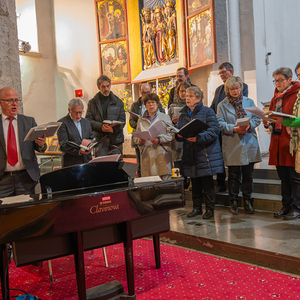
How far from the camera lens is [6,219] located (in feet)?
6.07

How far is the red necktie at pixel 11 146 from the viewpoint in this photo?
3004 mm

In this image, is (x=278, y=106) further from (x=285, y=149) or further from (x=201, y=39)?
(x=201, y=39)

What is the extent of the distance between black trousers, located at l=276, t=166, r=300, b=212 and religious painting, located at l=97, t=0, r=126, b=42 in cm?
635

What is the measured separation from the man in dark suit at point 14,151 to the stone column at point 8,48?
0.69 meters

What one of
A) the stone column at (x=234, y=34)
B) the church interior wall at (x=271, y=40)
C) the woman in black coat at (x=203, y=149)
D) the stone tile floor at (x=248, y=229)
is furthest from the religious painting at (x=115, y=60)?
the stone tile floor at (x=248, y=229)

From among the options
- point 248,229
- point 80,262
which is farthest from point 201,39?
point 80,262

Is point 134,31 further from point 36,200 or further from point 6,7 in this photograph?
point 36,200

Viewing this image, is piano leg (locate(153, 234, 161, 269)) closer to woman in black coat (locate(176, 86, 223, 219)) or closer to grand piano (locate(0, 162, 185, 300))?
grand piano (locate(0, 162, 185, 300))

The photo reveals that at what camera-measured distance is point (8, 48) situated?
143 inches

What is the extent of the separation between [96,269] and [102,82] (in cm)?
259

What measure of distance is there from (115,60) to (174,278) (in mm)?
7046

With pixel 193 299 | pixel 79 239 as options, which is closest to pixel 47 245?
pixel 79 239

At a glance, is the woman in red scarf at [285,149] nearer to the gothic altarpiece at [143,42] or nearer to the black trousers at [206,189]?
the black trousers at [206,189]

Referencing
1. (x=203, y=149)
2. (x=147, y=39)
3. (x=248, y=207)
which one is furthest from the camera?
(x=147, y=39)
